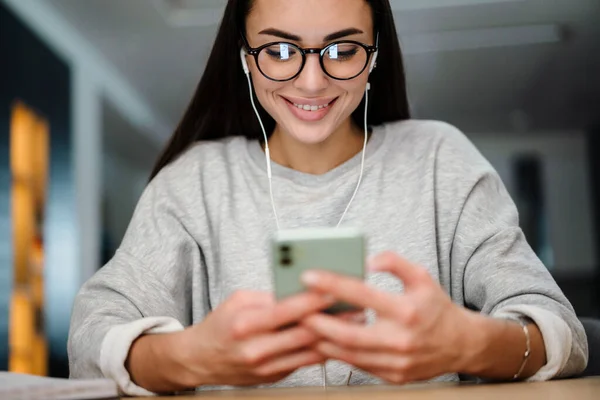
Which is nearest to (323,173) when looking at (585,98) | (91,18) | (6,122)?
(6,122)

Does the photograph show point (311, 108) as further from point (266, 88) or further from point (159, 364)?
point (159, 364)

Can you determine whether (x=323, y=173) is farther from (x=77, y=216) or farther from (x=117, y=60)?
(x=117, y=60)

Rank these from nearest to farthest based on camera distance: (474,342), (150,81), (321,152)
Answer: (474,342) < (321,152) < (150,81)

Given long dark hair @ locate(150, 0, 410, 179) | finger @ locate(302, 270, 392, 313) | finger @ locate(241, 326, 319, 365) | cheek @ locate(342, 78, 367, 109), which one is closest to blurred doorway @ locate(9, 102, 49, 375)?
long dark hair @ locate(150, 0, 410, 179)

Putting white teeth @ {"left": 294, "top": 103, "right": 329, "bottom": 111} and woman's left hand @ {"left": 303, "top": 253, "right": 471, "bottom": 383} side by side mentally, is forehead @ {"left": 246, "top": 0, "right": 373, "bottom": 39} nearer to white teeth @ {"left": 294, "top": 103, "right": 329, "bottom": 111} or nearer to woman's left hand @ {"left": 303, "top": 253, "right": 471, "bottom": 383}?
white teeth @ {"left": 294, "top": 103, "right": 329, "bottom": 111}

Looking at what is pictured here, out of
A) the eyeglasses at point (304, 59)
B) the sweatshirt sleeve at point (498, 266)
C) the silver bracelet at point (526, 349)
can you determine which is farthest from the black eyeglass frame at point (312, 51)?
the silver bracelet at point (526, 349)

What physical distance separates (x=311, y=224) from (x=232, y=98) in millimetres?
318

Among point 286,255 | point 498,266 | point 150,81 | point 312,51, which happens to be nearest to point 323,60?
point 312,51

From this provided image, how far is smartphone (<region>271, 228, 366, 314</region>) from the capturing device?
29.7 inches

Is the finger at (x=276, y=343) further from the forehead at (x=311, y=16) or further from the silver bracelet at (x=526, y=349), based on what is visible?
the forehead at (x=311, y=16)

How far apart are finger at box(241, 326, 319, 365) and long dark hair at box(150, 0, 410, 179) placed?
74cm

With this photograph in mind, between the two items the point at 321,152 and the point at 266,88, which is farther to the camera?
the point at 321,152

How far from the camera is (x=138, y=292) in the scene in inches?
46.8

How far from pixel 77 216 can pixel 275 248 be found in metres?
4.97
